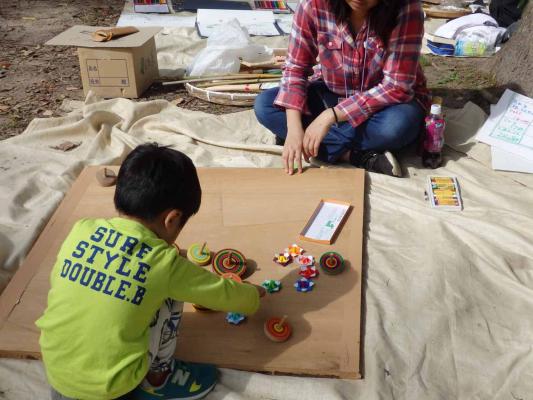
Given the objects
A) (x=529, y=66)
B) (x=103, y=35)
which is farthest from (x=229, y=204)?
(x=529, y=66)

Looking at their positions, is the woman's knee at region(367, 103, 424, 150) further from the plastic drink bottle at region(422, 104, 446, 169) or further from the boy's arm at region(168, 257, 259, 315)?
the boy's arm at region(168, 257, 259, 315)

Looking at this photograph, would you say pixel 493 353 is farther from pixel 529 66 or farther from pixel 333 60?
pixel 529 66

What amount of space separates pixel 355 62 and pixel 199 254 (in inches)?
41.6

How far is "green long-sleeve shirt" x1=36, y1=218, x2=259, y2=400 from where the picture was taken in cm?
111

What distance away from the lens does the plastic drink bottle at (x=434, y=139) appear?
7.46 feet

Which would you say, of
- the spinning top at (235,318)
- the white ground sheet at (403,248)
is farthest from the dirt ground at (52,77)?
the spinning top at (235,318)

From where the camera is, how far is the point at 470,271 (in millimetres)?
1753

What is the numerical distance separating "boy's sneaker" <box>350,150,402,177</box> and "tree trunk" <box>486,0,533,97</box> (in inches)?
37.7

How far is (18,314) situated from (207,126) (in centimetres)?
143

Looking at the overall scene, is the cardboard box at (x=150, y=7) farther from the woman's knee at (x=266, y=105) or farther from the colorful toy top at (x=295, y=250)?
the colorful toy top at (x=295, y=250)

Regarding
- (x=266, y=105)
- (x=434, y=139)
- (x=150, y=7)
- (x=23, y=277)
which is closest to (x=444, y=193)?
(x=434, y=139)

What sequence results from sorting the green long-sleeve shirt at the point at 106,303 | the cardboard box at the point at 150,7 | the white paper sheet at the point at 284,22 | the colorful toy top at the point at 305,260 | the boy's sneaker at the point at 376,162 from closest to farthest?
the green long-sleeve shirt at the point at 106,303, the colorful toy top at the point at 305,260, the boy's sneaker at the point at 376,162, the white paper sheet at the point at 284,22, the cardboard box at the point at 150,7

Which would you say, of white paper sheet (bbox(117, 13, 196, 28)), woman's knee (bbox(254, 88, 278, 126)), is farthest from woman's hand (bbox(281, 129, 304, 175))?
white paper sheet (bbox(117, 13, 196, 28))

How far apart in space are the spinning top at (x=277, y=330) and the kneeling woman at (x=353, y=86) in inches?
33.4
